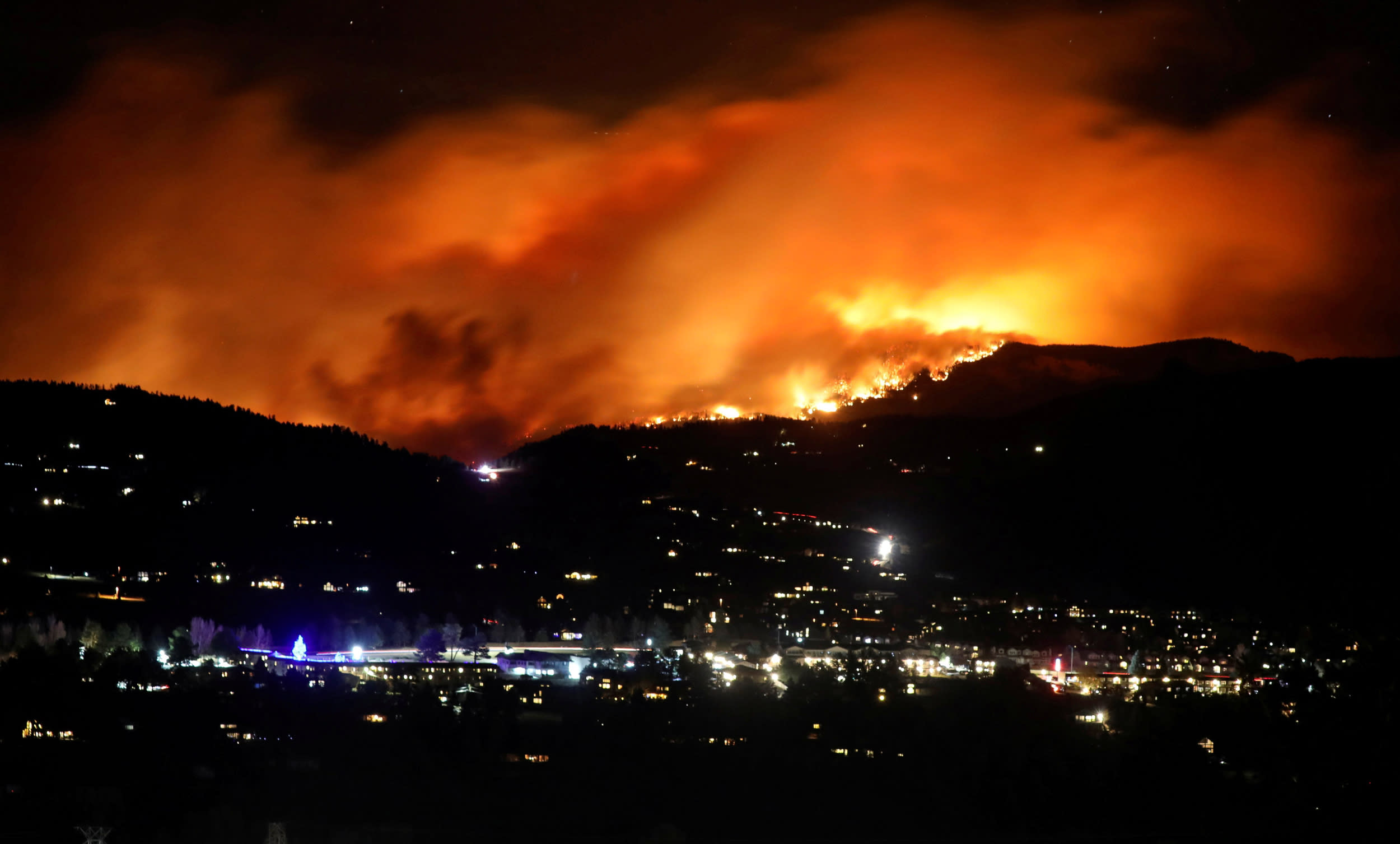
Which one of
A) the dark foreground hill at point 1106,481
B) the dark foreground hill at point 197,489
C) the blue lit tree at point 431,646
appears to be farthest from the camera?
the dark foreground hill at point 197,489

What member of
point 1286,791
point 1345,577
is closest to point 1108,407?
point 1345,577

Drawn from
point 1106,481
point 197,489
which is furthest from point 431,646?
point 1106,481

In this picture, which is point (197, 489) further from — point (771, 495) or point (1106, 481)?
point (1106, 481)

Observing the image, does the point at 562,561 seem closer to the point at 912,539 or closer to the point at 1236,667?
the point at 912,539

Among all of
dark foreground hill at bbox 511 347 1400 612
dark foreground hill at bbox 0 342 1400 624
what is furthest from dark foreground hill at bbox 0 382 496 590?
dark foreground hill at bbox 511 347 1400 612

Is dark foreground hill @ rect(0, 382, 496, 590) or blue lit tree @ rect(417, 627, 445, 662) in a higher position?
dark foreground hill @ rect(0, 382, 496, 590)

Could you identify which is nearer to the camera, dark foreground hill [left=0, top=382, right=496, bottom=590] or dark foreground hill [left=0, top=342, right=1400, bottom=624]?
dark foreground hill [left=0, top=342, right=1400, bottom=624]

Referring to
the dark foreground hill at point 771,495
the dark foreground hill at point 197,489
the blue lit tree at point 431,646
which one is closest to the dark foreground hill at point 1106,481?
the dark foreground hill at point 771,495

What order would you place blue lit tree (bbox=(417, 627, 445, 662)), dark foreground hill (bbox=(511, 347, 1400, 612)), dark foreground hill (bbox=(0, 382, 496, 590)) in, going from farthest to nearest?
1. dark foreground hill (bbox=(0, 382, 496, 590))
2. blue lit tree (bbox=(417, 627, 445, 662))
3. dark foreground hill (bbox=(511, 347, 1400, 612))

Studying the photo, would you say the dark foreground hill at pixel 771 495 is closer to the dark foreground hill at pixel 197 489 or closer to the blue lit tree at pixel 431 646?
the dark foreground hill at pixel 197 489

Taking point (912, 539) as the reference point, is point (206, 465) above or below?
above

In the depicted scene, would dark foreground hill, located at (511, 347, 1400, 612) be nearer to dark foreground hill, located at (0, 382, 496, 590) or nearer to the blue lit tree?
dark foreground hill, located at (0, 382, 496, 590)
